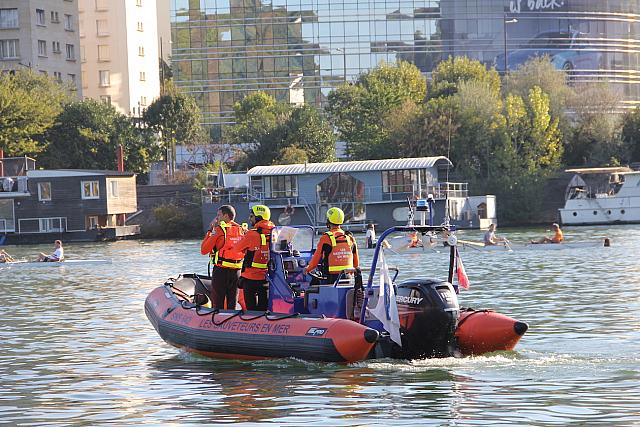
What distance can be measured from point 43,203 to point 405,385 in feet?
229

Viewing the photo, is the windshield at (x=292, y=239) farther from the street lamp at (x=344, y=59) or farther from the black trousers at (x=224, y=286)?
the street lamp at (x=344, y=59)

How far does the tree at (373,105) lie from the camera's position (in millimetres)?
98625

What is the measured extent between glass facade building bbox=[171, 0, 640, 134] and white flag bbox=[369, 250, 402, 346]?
114986mm

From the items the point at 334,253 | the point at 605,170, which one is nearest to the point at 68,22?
the point at 605,170

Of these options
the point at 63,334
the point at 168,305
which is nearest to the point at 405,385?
the point at 168,305

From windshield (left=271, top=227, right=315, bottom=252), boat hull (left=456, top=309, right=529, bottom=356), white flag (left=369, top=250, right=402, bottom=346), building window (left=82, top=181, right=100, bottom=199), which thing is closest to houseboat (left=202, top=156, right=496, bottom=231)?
building window (left=82, top=181, right=100, bottom=199)

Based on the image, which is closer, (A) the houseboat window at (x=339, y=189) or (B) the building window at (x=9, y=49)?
(A) the houseboat window at (x=339, y=189)

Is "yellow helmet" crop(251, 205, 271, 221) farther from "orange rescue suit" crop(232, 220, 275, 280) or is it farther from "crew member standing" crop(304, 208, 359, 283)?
"crew member standing" crop(304, 208, 359, 283)

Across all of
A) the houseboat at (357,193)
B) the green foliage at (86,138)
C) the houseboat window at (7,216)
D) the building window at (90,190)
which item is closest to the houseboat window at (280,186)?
the houseboat at (357,193)

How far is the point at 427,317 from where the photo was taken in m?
19.2

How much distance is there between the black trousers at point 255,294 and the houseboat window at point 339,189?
61.3 meters

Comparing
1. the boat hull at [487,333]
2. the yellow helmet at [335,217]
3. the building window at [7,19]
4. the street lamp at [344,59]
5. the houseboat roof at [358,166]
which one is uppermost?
the building window at [7,19]

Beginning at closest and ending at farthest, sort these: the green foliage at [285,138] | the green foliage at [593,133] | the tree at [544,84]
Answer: the green foliage at [593,133] < the tree at [544,84] < the green foliage at [285,138]

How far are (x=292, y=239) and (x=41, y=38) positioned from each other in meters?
97.3
